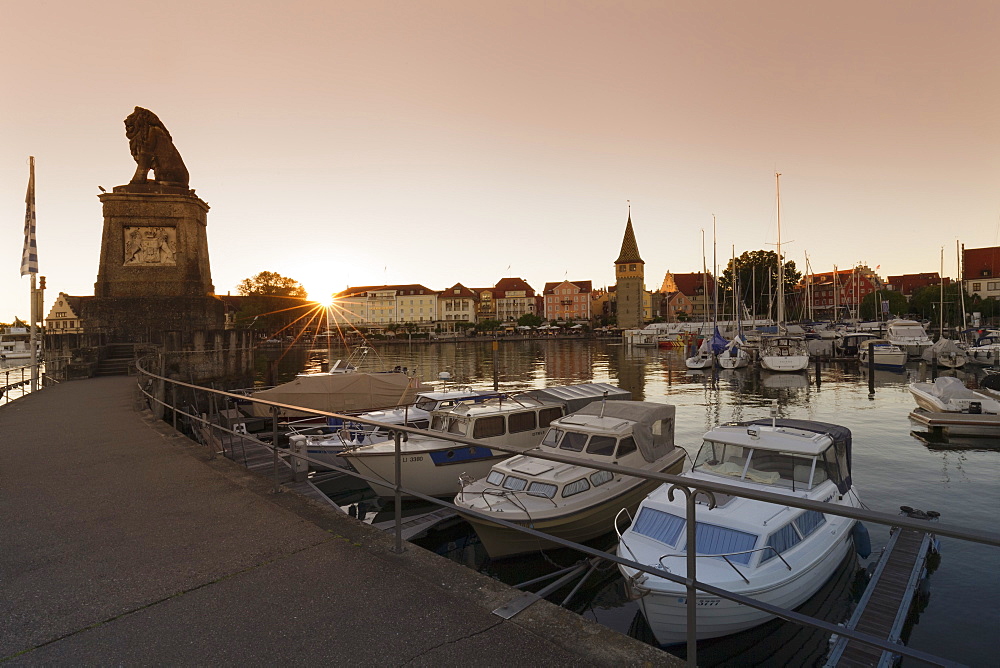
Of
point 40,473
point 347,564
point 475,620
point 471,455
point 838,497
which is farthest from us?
point 471,455

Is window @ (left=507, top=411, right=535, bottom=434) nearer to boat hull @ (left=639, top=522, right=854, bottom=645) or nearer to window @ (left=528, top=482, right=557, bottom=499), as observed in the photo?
window @ (left=528, top=482, right=557, bottom=499)

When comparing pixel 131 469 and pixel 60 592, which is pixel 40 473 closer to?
pixel 131 469

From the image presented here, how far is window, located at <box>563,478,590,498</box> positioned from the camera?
11.7 m

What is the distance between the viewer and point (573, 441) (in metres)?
13.5

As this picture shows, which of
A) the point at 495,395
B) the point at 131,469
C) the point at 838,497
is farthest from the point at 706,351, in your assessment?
the point at 131,469

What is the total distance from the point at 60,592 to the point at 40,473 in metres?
4.99

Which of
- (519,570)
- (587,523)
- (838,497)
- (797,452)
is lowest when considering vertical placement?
(519,570)

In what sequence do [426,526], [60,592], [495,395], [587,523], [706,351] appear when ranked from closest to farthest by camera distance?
[60,592] → [587,523] → [426,526] → [495,395] → [706,351]

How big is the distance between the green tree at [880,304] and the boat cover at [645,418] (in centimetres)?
12280

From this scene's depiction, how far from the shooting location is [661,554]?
8.72m

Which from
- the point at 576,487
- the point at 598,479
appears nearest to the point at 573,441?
the point at 598,479

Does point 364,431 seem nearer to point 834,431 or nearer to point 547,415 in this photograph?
point 547,415

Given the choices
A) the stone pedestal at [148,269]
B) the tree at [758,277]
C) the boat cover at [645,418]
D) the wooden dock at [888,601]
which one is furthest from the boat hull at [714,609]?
the tree at [758,277]

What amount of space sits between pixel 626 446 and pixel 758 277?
102447 mm
